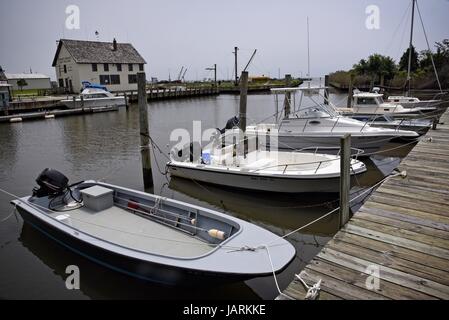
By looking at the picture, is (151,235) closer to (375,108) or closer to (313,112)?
(313,112)

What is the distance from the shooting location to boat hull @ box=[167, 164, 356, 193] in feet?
30.1

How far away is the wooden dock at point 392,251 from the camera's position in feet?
12.4

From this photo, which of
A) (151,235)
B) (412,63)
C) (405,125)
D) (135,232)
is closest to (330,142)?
(405,125)

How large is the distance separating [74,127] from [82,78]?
22920 millimetres

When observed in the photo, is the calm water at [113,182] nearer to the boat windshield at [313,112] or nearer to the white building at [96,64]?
the boat windshield at [313,112]

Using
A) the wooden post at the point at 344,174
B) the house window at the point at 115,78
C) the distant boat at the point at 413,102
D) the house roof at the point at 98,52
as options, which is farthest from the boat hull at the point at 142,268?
the house window at the point at 115,78

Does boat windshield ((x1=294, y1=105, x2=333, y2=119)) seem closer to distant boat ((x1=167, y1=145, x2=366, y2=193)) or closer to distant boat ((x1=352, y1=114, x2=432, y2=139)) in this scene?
distant boat ((x1=352, y1=114, x2=432, y2=139))

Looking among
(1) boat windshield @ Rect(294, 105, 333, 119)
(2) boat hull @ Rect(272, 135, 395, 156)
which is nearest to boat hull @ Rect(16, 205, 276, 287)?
(2) boat hull @ Rect(272, 135, 395, 156)

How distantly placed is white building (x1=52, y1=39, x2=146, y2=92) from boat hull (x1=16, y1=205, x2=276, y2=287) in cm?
4347

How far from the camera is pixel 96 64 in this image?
151 ft

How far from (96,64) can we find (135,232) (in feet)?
148
